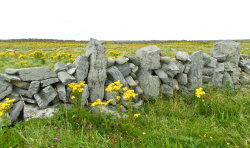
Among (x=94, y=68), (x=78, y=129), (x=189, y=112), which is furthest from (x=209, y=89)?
(x=78, y=129)

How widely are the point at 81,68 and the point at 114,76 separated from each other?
2.98 ft

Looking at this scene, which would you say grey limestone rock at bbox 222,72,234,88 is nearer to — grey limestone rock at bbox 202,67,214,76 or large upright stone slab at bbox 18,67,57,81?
grey limestone rock at bbox 202,67,214,76

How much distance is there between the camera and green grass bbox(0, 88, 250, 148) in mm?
3051

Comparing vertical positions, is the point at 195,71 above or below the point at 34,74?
below

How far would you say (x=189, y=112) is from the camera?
15.5 feet

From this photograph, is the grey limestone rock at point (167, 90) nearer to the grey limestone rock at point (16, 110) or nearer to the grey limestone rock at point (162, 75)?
the grey limestone rock at point (162, 75)

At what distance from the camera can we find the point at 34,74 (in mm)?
4172

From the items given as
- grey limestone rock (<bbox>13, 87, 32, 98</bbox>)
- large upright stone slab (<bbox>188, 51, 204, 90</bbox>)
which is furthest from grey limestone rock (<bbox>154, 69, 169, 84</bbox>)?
grey limestone rock (<bbox>13, 87, 32, 98</bbox>)

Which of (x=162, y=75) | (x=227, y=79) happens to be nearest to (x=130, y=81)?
(x=162, y=75)

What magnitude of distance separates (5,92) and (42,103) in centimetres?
82

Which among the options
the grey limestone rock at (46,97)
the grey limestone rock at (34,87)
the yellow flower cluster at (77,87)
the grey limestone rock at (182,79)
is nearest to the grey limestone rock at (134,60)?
the grey limestone rock at (182,79)

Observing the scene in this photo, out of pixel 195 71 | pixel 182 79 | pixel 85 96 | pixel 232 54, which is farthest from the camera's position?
pixel 232 54

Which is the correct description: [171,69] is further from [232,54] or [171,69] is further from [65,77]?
[232,54]

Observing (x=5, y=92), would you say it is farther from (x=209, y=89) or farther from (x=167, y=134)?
(x=209, y=89)
